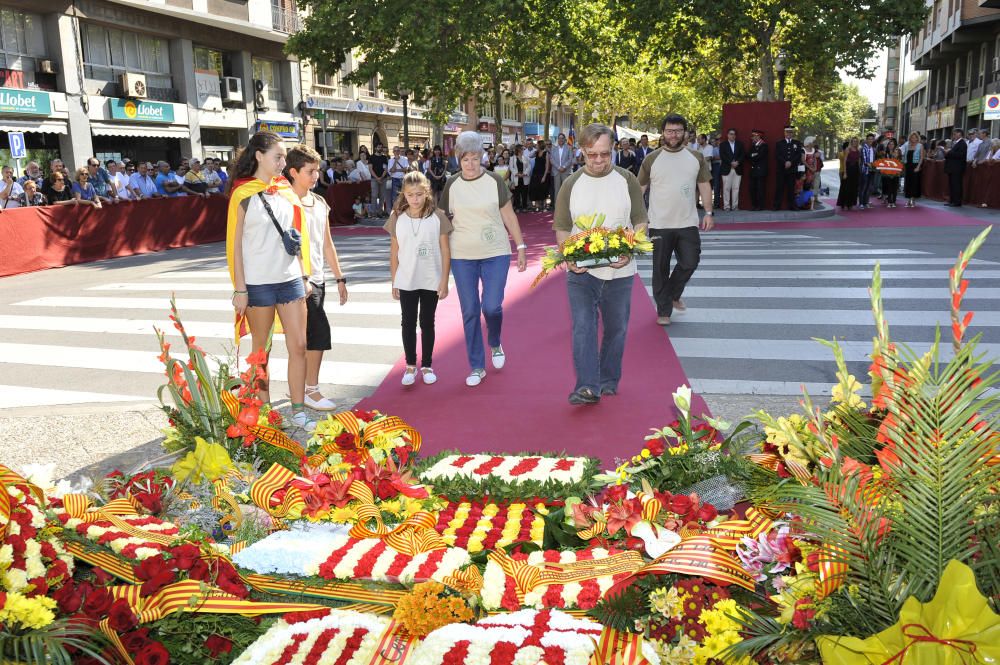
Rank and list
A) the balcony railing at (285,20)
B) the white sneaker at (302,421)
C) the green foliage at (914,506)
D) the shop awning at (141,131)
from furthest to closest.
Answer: the balcony railing at (285,20) → the shop awning at (141,131) → the white sneaker at (302,421) → the green foliage at (914,506)

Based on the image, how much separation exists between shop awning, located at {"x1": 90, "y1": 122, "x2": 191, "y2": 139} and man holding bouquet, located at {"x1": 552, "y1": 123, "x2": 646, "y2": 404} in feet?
83.8

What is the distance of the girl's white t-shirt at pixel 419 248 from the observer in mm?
6797

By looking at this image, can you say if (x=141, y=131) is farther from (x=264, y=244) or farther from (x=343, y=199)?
(x=264, y=244)

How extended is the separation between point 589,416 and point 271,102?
111ft

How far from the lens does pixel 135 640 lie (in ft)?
8.52

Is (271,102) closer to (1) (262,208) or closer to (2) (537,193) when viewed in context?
(2) (537,193)

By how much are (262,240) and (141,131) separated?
87.1 ft

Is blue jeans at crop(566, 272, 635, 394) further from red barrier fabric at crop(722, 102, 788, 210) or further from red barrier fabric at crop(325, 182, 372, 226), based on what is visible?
red barrier fabric at crop(325, 182, 372, 226)

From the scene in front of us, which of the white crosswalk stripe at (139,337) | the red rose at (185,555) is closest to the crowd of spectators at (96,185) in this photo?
the white crosswalk stripe at (139,337)

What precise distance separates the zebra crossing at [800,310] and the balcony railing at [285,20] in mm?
27290

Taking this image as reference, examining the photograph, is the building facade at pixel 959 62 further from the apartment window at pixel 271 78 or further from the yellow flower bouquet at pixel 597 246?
the yellow flower bouquet at pixel 597 246

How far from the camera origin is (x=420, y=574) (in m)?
3.05

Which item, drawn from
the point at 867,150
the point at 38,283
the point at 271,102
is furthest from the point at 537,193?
the point at 271,102

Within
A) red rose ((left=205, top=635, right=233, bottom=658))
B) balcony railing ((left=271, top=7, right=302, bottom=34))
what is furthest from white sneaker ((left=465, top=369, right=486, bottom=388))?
balcony railing ((left=271, top=7, right=302, bottom=34))
